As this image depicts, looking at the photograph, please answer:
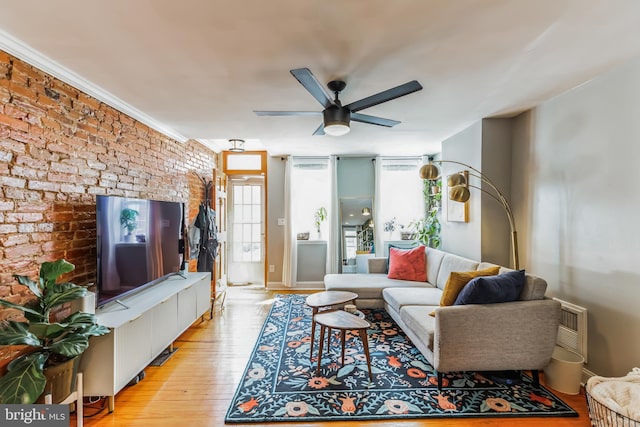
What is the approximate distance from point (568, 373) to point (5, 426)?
140 inches

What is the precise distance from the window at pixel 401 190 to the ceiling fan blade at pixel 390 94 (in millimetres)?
3144

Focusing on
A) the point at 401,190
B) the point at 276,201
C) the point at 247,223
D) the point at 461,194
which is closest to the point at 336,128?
the point at 461,194

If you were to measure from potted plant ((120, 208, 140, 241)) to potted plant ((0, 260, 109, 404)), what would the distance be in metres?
0.72

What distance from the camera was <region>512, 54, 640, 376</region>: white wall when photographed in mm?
1986

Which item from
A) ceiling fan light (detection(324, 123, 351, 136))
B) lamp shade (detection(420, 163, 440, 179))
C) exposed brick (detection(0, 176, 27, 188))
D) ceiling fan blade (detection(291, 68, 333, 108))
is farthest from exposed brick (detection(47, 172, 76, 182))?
lamp shade (detection(420, 163, 440, 179))

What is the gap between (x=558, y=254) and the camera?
2568 mm

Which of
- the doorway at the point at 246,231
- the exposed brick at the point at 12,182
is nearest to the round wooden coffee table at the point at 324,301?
the exposed brick at the point at 12,182

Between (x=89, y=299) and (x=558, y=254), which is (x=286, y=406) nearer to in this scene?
(x=89, y=299)

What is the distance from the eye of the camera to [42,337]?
162 cm

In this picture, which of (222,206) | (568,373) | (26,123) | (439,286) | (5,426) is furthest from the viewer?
(222,206)

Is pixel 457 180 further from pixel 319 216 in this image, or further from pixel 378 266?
pixel 319 216

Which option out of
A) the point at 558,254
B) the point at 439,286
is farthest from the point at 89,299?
the point at 558,254

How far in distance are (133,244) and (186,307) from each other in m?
0.89

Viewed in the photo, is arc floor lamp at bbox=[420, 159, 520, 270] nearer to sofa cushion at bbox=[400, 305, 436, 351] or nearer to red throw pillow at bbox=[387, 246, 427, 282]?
sofa cushion at bbox=[400, 305, 436, 351]
